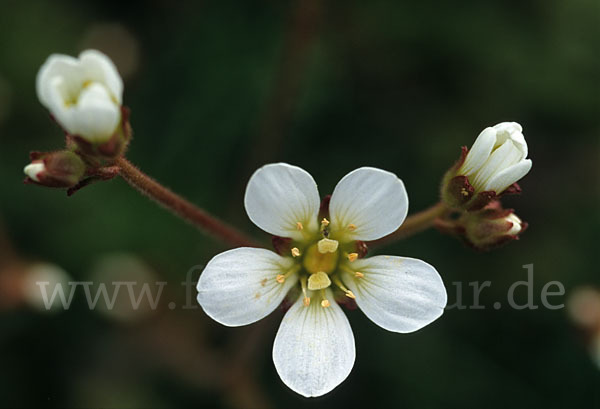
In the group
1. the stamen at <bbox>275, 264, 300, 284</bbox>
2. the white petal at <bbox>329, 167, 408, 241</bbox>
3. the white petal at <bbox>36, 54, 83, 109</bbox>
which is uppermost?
the white petal at <bbox>36, 54, 83, 109</bbox>

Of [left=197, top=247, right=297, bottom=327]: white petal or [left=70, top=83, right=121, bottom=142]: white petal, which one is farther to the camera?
[left=197, top=247, right=297, bottom=327]: white petal

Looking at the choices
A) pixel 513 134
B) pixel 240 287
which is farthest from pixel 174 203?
pixel 513 134

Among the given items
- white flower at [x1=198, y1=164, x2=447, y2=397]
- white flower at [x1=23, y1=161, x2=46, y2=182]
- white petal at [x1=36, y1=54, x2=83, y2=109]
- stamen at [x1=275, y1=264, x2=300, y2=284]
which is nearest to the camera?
white petal at [x1=36, y1=54, x2=83, y2=109]

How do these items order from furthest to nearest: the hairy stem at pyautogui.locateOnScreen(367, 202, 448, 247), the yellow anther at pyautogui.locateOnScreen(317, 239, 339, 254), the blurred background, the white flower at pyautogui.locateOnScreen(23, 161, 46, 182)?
the blurred background → the hairy stem at pyautogui.locateOnScreen(367, 202, 448, 247) → the yellow anther at pyautogui.locateOnScreen(317, 239, 339, 254) → the white flower at pyautogui.locateOnScreen(23, 161, 46, 182)

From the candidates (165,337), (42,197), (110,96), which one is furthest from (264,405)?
(110,96)

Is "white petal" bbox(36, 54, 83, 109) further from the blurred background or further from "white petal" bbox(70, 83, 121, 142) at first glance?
the blurred background

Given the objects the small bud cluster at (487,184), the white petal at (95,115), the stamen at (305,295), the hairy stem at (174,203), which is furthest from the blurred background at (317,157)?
the white petal at (95,115)

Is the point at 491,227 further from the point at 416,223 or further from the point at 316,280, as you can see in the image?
the point at 316,280

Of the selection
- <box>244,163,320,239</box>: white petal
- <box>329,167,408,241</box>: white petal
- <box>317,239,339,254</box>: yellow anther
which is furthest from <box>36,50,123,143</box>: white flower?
<box>317,239,339,254</box>: yellow anther
